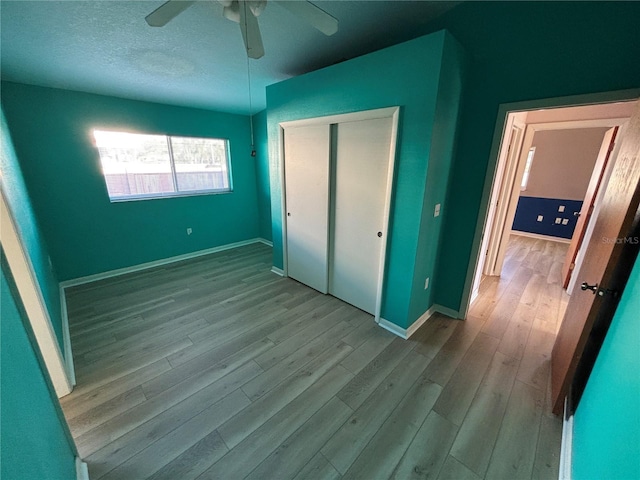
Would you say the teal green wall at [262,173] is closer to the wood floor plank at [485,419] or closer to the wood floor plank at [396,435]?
the wood floor plank at [396,435]

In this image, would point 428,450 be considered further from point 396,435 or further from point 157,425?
point 157,425

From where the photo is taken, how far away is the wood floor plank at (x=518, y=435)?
4.22 feet

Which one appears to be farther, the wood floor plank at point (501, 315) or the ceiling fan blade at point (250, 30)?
the wood floor plank at point (501, 315)

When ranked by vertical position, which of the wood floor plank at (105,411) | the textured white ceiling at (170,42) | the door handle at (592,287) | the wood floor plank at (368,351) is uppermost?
the textured white ceiling at (170,42)

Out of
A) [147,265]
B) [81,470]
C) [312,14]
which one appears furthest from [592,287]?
[147,265]

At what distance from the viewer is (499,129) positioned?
200 cm

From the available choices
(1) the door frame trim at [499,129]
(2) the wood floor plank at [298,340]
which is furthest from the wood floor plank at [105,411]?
(1) the door frame trim at [499,129]

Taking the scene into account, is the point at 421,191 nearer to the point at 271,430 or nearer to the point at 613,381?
the point at 613,381

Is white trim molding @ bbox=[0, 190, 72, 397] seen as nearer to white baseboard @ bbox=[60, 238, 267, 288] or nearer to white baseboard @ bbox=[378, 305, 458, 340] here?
white baseboard @ bbox=[60, 238, 267, 288]

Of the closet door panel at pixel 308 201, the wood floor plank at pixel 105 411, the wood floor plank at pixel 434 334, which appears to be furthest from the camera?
the closet door panel at pixel 308 201

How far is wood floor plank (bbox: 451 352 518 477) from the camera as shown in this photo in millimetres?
1344

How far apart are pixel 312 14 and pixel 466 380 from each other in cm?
254

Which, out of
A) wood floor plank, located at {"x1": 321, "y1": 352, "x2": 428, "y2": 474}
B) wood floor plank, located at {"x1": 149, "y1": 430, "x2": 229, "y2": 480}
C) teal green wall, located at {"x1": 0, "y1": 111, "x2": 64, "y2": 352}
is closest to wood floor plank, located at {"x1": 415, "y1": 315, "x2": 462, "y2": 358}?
wood floor plank, located at {"x1": 321, "y1": 352, "x2": 428, "y2": 474}

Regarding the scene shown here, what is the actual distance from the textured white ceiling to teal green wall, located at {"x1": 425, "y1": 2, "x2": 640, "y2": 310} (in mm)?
364
